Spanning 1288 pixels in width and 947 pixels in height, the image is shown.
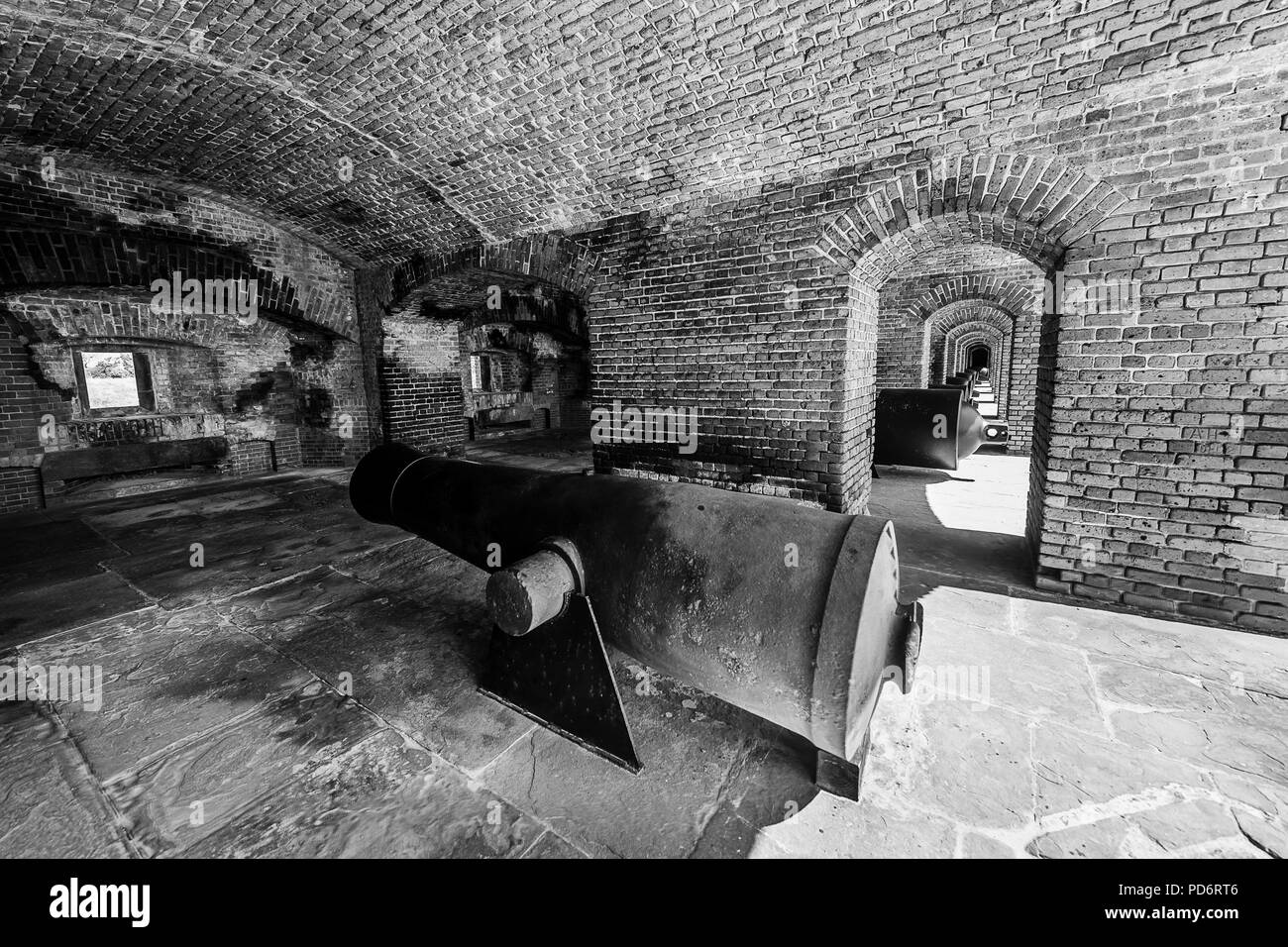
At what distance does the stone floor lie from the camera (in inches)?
76.4

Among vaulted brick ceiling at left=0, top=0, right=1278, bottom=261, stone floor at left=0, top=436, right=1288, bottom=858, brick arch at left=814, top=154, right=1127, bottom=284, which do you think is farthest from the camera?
brick arch at left=814, top=154, right=1127, bottom=284

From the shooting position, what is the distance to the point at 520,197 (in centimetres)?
571

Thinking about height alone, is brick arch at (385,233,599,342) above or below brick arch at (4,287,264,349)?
above

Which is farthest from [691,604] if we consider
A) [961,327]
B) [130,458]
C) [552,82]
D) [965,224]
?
[961,327]

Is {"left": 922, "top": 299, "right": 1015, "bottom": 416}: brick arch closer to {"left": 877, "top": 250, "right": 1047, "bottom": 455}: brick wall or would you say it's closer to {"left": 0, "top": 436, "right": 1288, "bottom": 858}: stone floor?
{"left": 877, "top": 250, "right": 1047, "bottom": 455}: brick wall

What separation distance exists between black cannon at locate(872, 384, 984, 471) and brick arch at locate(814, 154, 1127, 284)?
3.05 meters

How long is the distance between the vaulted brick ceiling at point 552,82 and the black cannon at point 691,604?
3.14 m

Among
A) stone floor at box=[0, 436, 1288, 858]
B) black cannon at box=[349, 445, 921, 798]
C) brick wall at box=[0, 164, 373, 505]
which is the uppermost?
brick wall at box=[0, 164, 373, 505]

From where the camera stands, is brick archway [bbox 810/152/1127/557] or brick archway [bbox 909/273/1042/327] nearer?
brick archway [bbox 810/152/1127/557]

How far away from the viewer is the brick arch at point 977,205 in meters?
3.50

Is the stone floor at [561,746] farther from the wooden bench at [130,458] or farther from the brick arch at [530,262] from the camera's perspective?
the wooden bench at [130,458]

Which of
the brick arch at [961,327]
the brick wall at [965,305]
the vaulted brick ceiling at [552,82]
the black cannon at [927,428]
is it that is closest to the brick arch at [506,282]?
the vaulted brick ceiling at [552,82]

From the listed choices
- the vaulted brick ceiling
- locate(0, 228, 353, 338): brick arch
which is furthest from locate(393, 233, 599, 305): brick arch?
locate(0, 228, 353, 338): brick arch

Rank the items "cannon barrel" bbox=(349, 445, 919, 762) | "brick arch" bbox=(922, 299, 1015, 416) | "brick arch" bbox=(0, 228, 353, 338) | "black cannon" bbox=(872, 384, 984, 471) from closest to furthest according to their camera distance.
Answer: "cannon barrel" bbox=(349, 445, 919, 762), "brick arch" bbox=(0, 228, 353, 338), "black cannon" bbox=(872, 384, 984, 471), "brick arch" bbox=(922, 299, 1015, 416)
